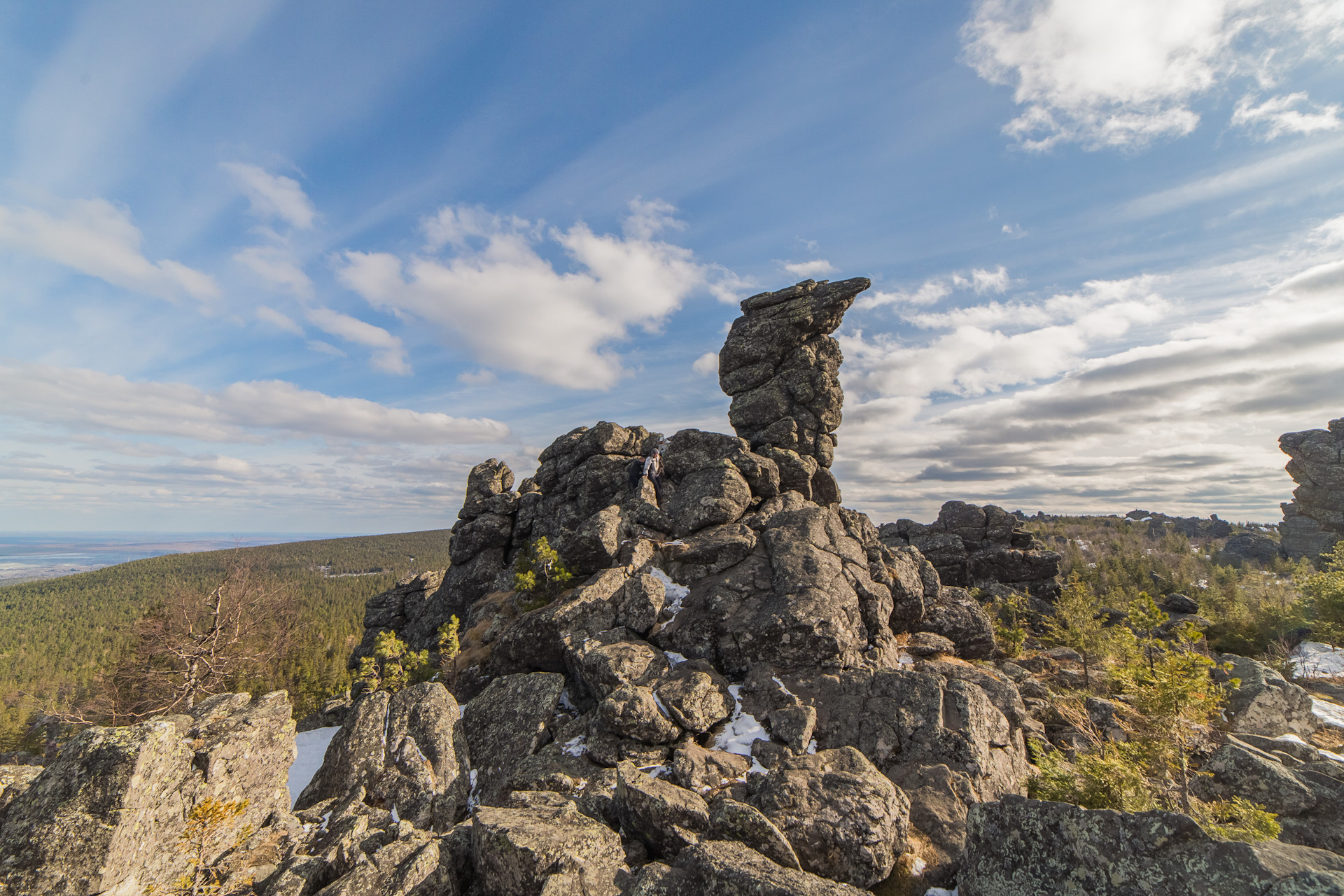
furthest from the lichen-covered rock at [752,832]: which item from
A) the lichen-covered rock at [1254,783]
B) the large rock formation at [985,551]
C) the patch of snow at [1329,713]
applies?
the large rock formation at [985,551]

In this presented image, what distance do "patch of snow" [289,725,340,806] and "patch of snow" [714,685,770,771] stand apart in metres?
13.5

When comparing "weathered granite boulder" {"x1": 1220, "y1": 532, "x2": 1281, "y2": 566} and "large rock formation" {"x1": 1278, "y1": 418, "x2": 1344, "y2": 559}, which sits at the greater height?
"large rock formation" {"x1": 1278, "y1": 418, "x2": 1344, "y2": 559}

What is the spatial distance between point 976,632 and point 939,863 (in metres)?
19.4

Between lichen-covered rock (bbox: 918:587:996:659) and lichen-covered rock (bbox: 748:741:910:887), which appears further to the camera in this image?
lichen-covered rock (bbox: 918:587:996:659)

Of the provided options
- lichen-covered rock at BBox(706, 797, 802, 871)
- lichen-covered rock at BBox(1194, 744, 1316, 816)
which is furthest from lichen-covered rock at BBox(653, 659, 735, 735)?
lichen-covered rock at BBox(1194, 744, 1316, 816)

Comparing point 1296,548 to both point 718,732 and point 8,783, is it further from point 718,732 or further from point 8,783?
point 8,783

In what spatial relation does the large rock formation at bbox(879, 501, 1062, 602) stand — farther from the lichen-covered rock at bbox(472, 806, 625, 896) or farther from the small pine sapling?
the lichen-covered rock at bbox(472, 806, 625, 896)

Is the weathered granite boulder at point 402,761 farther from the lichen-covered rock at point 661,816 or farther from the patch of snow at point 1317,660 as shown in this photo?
the patch of snow at point 1317,660

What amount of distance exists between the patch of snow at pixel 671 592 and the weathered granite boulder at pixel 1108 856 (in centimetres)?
1464

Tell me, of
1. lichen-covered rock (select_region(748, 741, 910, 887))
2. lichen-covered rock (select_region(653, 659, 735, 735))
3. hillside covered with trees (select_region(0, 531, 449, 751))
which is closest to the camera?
lichen-covered rock (select_region(748, 741, 910, 887))

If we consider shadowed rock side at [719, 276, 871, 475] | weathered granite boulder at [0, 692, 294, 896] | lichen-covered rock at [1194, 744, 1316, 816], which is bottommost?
lichen-covered rock at [1194, 744, 1316, 816]

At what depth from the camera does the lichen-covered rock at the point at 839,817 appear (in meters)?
10.8

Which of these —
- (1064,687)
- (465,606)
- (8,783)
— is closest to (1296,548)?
Result: (1064,687)

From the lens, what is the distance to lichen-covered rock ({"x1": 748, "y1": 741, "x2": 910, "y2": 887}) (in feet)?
35.4
